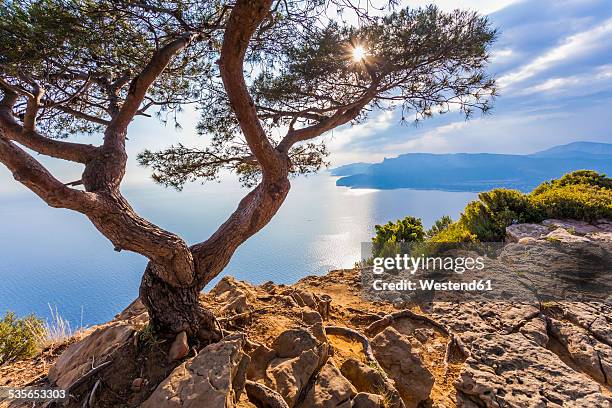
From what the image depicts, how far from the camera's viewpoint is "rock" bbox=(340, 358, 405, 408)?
2.58 metres

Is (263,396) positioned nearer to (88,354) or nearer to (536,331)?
(88,354)

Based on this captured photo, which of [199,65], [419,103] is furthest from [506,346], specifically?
[199,65]

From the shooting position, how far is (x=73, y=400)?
228 cm

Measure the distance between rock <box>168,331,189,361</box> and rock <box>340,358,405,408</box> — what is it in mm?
1461

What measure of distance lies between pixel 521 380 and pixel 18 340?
618 centimetres

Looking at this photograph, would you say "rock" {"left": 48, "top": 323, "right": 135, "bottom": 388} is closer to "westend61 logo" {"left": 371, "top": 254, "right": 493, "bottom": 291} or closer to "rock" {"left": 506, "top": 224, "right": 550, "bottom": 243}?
"westend61 logo" {"left": 371, "top": 254, "right": 493, "bottom": 291}

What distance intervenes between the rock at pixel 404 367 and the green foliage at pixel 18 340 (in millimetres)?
4392

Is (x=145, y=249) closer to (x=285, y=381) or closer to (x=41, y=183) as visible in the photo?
(x=41, y=183)

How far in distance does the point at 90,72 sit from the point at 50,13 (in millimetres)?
796

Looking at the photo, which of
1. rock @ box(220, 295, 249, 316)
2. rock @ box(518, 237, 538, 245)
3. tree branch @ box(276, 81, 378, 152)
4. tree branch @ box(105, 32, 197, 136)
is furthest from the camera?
rock @ box(518, 237, 538, 245)

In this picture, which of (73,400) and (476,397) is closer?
(73,400)

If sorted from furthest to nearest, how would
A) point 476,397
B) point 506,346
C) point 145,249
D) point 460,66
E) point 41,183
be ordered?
point 460,66, point 506,346, point 476,397, point 145,249, point 41,183

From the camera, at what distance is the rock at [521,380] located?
2.90m

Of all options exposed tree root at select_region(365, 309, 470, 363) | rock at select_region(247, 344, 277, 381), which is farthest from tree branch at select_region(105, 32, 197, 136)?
exposed tree root at select_region(365, 309, 470, 363)
